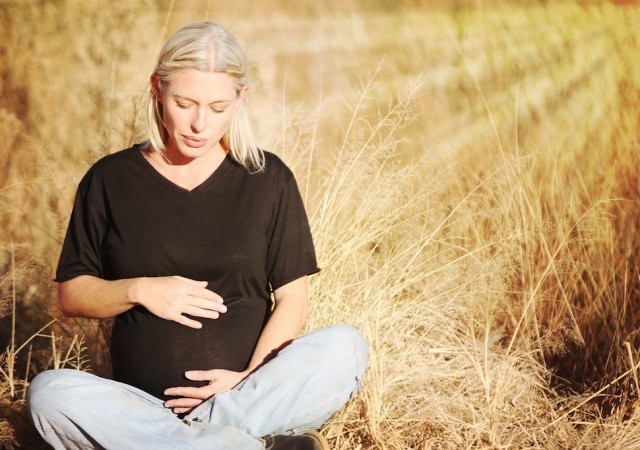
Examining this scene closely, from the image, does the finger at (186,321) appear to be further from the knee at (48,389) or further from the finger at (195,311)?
the knee at (48,389)

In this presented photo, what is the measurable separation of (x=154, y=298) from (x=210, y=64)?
0.60 meters

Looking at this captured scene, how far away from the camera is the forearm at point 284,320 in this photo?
7.47 feet

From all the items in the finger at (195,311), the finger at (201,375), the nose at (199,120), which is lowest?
the finger at (201,375)

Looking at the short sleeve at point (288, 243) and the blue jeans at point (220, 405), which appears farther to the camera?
the short sleeve at point (288, 243)

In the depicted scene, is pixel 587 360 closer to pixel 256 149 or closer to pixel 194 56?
pixel 256 149

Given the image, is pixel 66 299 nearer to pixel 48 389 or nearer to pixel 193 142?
pixel 48 389

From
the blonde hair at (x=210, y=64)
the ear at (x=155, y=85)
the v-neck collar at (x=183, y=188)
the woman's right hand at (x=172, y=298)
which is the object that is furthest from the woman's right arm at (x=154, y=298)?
the ear at (x=155, y=85)

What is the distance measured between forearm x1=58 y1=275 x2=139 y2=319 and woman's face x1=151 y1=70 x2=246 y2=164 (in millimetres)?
383

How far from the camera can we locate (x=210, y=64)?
220 centimetres

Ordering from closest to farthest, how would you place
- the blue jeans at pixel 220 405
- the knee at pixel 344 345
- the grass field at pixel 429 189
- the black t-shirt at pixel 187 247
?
the blue jeans at pixel 220 405
the knee at pixel 344 345
the black t-shirt at pixel 187 247
the grass field at pixel 429 189

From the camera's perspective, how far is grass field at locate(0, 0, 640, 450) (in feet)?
8.76

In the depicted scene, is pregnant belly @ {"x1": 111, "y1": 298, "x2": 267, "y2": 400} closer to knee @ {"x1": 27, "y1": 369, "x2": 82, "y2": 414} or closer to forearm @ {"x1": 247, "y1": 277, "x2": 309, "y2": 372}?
forearm @ {"x1": 247, "y1": 277, "x2": 309, "y2": 372}

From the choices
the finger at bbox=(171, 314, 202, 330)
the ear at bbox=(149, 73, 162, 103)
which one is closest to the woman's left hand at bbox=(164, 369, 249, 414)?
the finger at bbox=(171, 314, 202, 330)

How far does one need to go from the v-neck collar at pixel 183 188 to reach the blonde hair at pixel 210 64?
42mm
